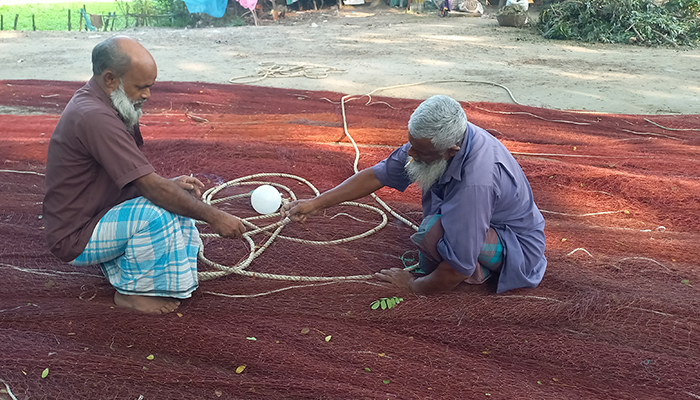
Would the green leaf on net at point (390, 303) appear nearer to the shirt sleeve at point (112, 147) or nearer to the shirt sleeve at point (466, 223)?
the shirt sleeve at point (466, 223)

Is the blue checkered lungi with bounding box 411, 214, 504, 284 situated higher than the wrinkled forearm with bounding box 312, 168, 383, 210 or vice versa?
the wrinkled forearm with bounding box 312, 168, 383, 210

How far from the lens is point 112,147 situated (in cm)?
193

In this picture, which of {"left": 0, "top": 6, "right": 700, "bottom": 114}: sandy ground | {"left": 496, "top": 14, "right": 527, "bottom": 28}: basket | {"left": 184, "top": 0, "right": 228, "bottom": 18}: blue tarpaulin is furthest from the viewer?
{"left": 184, "top": 0, "right": 228, "bottom": 18}: blue tarpaulin

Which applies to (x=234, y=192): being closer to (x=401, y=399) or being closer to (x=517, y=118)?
(x=401, y=399)

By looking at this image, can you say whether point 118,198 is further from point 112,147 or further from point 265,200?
point 265,200

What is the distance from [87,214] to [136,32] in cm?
1251

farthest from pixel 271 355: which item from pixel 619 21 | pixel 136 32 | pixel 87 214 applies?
pixel 136 32

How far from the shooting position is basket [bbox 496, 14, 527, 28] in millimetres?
12070

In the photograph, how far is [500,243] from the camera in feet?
7.34

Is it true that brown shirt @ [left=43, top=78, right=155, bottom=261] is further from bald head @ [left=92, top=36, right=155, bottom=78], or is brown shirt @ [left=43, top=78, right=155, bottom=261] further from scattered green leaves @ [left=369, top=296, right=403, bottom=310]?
scattered green leaves @ [left=369, top=296, right=403, bottom=310]

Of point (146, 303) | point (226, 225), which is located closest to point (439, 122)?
point (226, 225)

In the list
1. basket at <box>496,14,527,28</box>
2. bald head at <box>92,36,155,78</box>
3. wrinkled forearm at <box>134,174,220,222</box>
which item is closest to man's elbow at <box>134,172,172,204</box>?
wrinkled forearm at <box>134,174,220,222</box>

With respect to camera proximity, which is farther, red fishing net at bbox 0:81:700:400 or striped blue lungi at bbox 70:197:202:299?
striped blue lungi at bbox 70:197:202:299

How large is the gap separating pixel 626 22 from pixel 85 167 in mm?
11751
